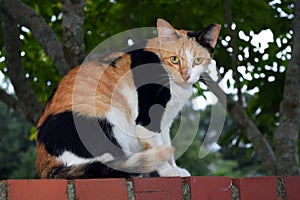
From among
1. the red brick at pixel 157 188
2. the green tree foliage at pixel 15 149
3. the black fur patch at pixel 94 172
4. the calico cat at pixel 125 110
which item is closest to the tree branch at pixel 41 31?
the calico cat at pixel 125 110

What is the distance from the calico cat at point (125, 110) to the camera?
1965mm

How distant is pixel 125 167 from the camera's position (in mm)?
1936

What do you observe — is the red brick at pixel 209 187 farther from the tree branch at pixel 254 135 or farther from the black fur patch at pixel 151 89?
the tree branch at pixel 254 135

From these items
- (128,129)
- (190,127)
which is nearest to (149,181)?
(128,129)

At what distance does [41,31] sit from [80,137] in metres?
1.36

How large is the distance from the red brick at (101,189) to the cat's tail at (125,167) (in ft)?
0.64

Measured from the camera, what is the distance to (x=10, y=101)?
11.5ft

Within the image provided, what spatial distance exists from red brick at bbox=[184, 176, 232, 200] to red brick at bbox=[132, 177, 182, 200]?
5 centimetres

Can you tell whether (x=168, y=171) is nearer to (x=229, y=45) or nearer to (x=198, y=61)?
(x=198, y=61)

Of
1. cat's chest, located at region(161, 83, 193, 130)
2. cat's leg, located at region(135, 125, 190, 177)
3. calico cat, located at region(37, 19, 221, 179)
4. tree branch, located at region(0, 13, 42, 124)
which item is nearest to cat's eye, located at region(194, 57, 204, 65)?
calico cat, located at region(37, 19, 221, 179)

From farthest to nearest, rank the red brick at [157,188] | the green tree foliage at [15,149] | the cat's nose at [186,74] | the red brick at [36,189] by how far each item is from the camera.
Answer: the green tree foliage at [15,149]
the cat's nose at [186,74]
the red brick at [157,188]
the red brick at [36,189]

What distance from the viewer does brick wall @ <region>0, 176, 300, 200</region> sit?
165 cm

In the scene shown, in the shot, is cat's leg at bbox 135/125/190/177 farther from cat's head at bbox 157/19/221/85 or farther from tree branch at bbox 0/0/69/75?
tree branch at bbox 0/0/69/75

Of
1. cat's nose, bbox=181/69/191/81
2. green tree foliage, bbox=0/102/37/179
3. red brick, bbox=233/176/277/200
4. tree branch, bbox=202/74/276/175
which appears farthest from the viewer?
green tree foliage, bbox=0/102/37/179
